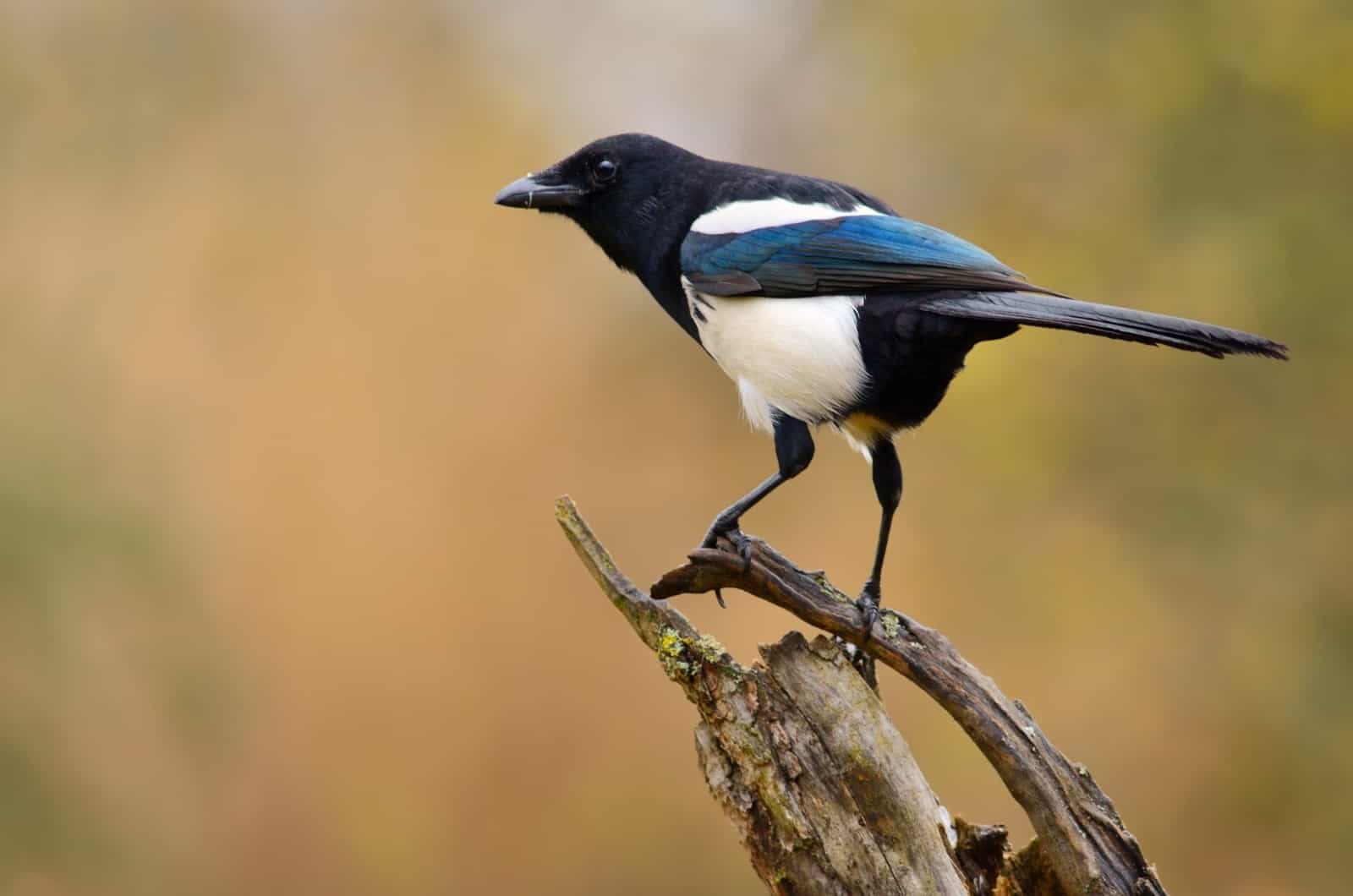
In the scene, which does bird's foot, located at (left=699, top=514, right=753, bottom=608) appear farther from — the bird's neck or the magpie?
the bird's neck

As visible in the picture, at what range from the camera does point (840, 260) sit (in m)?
2.76

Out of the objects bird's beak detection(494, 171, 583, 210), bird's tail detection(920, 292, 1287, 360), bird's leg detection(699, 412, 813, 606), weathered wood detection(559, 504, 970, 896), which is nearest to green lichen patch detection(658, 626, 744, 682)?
weathered wood detection(559, 504, 970, 896)

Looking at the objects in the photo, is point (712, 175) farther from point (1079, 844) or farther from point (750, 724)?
point (1079, 844)

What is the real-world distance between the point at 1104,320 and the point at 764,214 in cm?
92

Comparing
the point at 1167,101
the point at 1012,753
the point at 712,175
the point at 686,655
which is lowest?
the point at 1012,753

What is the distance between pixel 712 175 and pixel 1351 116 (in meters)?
3.06

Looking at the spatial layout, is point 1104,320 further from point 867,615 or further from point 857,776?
point 857,776

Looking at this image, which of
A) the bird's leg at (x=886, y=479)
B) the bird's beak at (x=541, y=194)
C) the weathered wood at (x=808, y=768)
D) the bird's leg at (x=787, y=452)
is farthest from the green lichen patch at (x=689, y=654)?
the bird's beak at (x=541, y=194)

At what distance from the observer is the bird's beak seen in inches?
126

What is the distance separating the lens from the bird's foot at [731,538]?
8.62 ft

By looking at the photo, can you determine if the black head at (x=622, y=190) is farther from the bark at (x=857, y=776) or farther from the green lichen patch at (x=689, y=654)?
the green lichen patch at (x=689, y=654)

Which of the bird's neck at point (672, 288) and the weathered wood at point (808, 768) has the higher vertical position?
the bird's neck at point (672, 288)

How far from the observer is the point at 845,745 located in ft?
8.04

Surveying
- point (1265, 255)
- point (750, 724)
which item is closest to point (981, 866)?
point (750, 724)
